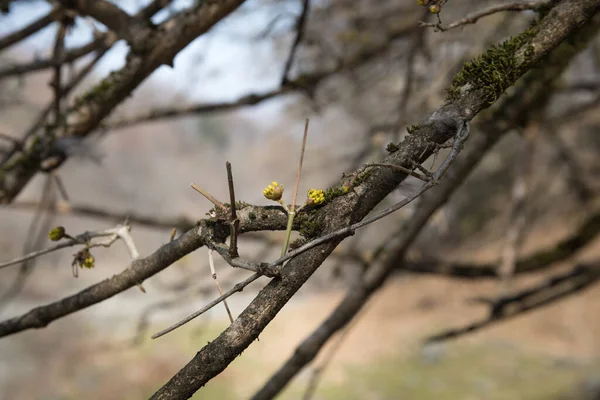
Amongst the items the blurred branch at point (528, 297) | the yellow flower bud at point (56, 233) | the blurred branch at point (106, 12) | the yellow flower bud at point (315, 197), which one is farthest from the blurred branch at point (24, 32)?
the blurred branch at point (528, 297)

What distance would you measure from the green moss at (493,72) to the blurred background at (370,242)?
3.32 feet

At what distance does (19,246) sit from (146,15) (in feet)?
39.7

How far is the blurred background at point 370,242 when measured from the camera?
89.4 inches

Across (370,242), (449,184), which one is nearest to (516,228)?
(449,184)

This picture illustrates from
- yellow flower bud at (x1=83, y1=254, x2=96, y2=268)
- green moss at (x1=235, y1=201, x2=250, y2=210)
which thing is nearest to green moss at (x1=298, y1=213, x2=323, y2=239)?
green moss at (x1=235, y1=201, x2=250, y2=210)

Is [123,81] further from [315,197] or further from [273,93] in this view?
[315,197]

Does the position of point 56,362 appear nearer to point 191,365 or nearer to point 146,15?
point 146,15

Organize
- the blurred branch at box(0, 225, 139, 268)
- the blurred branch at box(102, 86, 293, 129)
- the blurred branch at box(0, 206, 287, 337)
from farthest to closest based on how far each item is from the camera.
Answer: the blurred branch at box(102, 86, 293, 129), the blurred branch at box(0, 225, 139, 268), the blurred branch at box(0, 206, 287, 337)

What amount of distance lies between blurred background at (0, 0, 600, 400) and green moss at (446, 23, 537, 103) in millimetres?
1012

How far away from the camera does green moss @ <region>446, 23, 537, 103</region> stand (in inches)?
26.2

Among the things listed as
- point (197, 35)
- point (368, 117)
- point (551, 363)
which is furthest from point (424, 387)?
point (197, 35)

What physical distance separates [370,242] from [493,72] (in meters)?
5.01

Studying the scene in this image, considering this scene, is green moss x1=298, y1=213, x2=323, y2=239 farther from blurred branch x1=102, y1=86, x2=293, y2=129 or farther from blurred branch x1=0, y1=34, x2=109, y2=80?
blurred branch x1=102, y1=86, x2=293, y2=129

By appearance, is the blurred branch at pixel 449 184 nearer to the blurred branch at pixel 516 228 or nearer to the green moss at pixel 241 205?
the blurred branch at pixel 516 228
